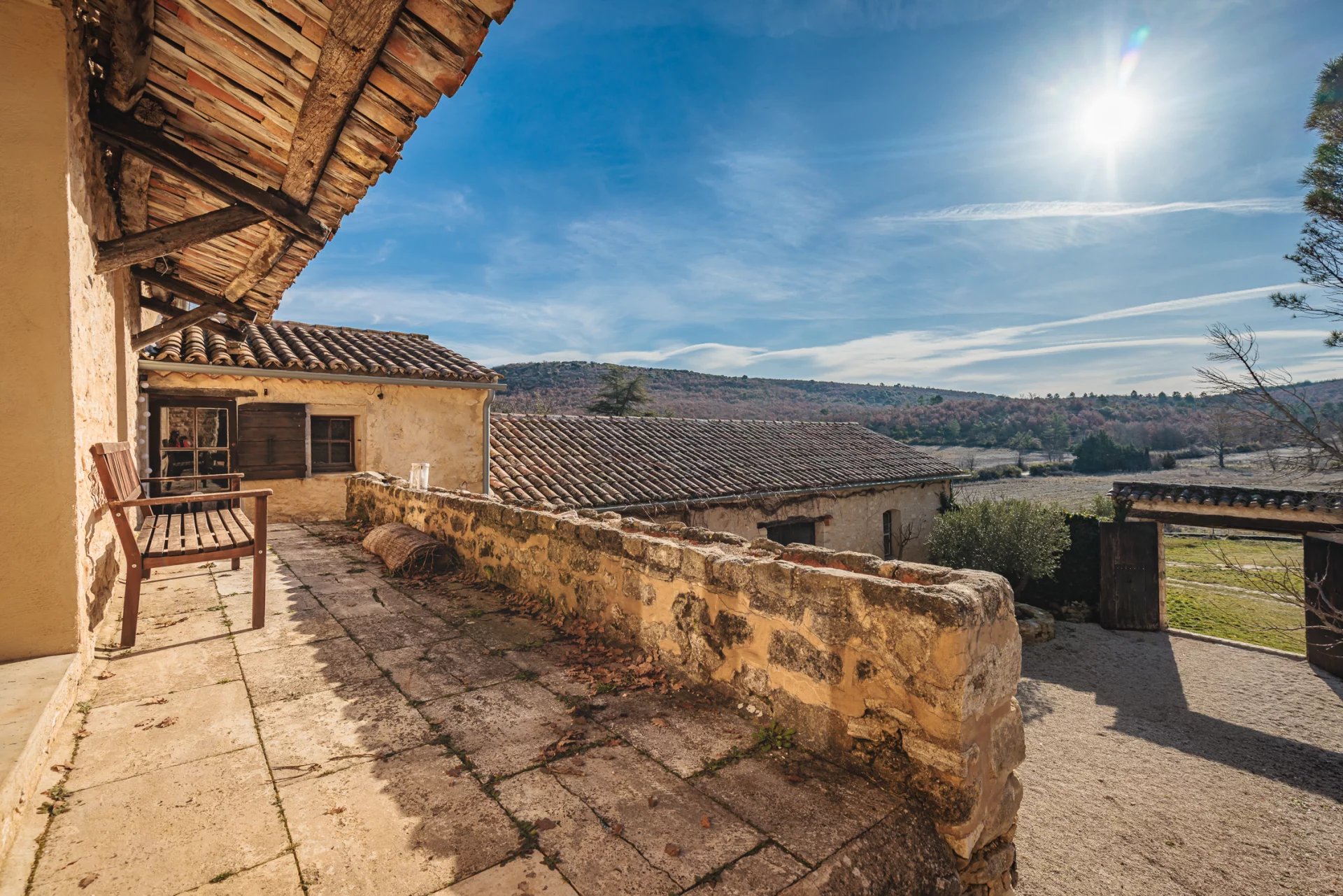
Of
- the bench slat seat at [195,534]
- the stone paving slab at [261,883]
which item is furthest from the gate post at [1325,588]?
the bench slat seat at [195,534]

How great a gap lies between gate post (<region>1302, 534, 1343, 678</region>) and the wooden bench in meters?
14.0

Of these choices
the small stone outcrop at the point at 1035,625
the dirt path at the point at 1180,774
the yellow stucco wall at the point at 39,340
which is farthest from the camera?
the small stone outcrop at the point at 1035,625

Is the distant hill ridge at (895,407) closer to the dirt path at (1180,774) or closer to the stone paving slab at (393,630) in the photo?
the dirt path at (1180,774)

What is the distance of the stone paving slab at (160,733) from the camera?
2.07m

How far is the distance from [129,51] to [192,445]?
7324 mm

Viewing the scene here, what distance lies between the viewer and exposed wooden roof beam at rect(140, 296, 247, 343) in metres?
6.52

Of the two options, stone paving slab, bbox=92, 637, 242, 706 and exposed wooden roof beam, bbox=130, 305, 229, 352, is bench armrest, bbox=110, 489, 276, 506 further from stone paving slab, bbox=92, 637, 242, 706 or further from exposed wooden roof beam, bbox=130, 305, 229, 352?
exposed wooden roof beam, bbox=130, 305, 229, 352

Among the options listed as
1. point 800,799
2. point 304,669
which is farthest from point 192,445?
point 800,799

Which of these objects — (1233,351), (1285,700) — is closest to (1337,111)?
(1233,351)

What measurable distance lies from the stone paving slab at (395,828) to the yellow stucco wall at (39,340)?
5.09 feet

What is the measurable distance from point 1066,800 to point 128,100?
9.69 metres

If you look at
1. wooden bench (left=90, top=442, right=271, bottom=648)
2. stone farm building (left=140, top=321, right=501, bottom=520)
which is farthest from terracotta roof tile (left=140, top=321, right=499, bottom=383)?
wooden bench (left=90, top=442, right=271, bottom=648)

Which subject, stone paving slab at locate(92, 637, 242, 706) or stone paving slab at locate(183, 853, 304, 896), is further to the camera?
stone paving slab at locate(92, 637, 242, 706)

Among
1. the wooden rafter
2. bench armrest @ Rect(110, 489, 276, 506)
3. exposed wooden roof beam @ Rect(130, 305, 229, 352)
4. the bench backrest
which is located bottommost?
bench armrest @ Rect(110, 489, 276, 506)
